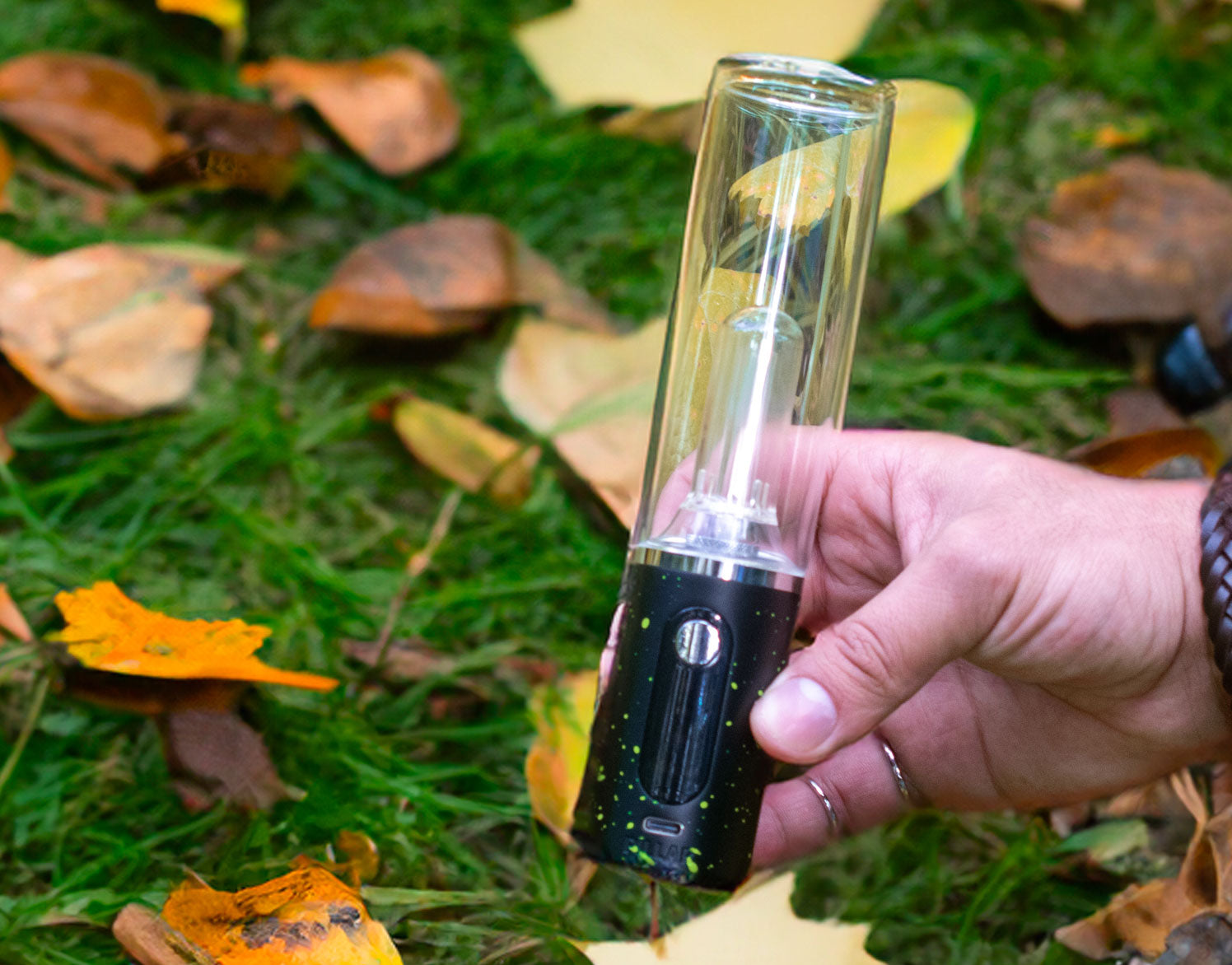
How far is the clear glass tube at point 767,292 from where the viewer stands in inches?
36.1

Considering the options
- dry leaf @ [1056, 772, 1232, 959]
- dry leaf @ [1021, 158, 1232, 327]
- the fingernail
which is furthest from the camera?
dry leaf @ [1021, 158, 1232, 327]

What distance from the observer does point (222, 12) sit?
1.54 metres

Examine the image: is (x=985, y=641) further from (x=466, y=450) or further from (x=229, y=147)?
(x=229, y=147)

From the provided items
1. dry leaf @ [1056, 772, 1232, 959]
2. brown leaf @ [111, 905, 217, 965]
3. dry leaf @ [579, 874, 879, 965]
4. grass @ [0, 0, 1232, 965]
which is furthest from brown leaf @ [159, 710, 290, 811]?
dry leaf @ [1056, 772, 1232, 959]

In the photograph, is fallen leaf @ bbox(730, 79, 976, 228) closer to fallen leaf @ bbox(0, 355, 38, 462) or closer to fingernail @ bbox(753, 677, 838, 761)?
fingernail @ bbox(753, 677, 838, 761)

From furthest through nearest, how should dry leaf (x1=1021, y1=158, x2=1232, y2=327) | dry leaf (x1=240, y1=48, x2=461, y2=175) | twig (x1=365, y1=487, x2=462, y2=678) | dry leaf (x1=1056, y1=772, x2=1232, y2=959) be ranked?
1. dry leaf (x1=240, y1=48, x2=461, y2=175)
2. dry leaf (x1=1021, y1=158, x2=1232, y2=327)
3. twig (x1=365, y1=487, x2=462, y2=678)
4. dry leaf (x1=1056, y1=772, x2=1232, y2=959)

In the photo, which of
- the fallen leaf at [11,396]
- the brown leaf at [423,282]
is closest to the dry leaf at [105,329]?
the fallen leaf at [11,396]

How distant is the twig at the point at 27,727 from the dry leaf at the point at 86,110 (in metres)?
0.68

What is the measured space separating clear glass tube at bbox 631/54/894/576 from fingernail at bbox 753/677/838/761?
0.39 feet

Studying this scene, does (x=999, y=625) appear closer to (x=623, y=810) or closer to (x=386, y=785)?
(x=623, y=810)

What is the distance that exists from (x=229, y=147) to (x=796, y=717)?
1.06m

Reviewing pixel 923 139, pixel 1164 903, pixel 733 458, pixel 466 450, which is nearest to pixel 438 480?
pixel 466 450

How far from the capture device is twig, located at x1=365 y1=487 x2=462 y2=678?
3.77 feet

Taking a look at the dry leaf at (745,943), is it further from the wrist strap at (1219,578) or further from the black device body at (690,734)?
the wrist strap at (1219,578)
